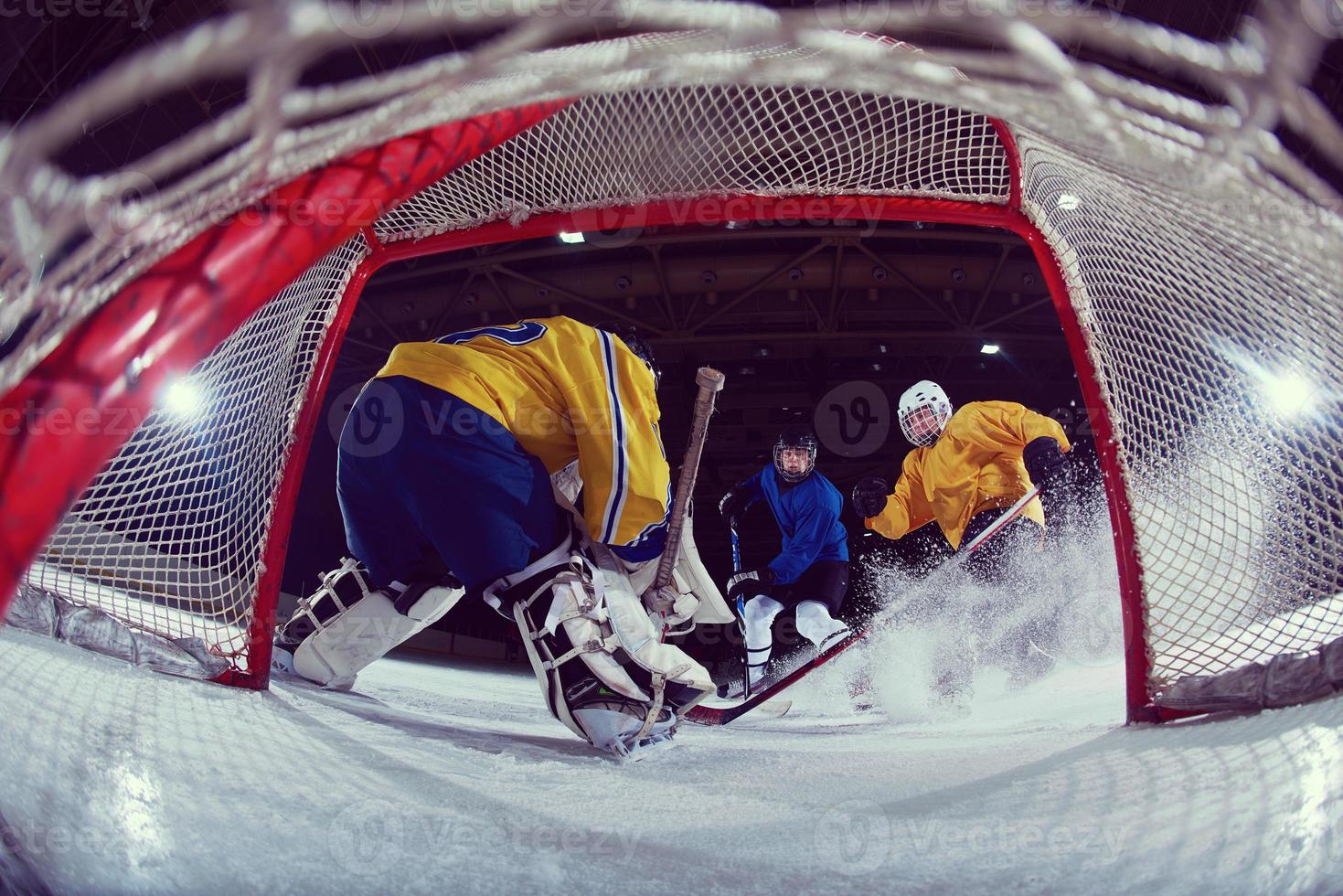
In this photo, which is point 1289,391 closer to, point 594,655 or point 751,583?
point 594,655

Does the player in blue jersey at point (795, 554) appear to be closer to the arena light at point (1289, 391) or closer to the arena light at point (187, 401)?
the arena light at point (1289, 391)

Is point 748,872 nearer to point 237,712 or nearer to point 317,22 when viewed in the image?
point 317,22

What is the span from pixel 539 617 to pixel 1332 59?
5935mm

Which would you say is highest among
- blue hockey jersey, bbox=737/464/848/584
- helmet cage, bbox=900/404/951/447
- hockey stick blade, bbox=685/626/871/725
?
helmet cage, bbox=900/404/951/447

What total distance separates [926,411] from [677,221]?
207cm

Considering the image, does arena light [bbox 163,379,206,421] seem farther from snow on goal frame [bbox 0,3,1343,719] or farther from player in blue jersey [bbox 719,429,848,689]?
player in blue jersey [bbox 719,429,848,689]

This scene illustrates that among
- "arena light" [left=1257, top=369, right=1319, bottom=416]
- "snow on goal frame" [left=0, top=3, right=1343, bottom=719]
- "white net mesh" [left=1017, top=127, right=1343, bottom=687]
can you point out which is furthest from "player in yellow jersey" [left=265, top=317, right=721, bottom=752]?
"arena light" [left=1257, top=369, right=1319, bottom=416]

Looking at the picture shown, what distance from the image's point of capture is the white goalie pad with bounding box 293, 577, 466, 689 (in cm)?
187

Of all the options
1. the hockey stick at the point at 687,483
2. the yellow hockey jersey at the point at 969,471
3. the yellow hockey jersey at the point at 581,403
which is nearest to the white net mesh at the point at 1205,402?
the hockey stick at the point at 687,483

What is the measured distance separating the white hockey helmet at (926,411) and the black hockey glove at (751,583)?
98 centimetres

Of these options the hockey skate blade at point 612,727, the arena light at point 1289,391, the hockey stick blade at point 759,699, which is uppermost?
the arena light at point 1289,391

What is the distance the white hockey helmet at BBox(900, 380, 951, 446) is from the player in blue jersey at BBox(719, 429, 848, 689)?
0.47 m

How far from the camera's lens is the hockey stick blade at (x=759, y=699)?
235 cm

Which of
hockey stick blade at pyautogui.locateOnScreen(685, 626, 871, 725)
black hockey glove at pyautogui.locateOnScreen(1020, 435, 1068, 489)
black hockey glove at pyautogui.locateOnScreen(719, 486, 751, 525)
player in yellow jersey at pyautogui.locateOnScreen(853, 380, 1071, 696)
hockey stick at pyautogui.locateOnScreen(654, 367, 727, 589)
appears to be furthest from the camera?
black hockey glove at pyautogui.locateOnScreen(719, 486, 751, 525)
